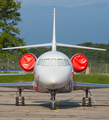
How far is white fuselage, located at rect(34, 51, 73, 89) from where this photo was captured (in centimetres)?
1147

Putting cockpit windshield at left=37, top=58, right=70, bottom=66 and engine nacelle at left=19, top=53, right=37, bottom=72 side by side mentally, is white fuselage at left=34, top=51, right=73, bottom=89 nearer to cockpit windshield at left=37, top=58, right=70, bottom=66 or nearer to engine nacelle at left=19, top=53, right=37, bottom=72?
cockpit windshield at left=37, top=58, right=70, bottom=66

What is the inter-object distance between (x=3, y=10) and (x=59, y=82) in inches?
1172

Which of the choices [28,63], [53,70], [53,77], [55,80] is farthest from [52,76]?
[28,63]

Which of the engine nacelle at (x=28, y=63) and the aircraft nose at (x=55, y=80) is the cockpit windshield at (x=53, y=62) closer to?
the aircraft nose at (x=55, y=80)

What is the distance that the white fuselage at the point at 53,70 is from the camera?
11.5 metres

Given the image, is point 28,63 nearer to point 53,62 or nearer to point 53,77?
point 53,62

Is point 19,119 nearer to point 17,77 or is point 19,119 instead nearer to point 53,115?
point 53,115

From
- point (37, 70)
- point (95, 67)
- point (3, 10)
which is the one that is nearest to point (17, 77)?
point (3, 10)

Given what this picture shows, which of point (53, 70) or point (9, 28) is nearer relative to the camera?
point (53, 70)

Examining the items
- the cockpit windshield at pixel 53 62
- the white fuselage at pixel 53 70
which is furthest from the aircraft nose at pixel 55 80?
the cockpit windshield at pixel 53 62

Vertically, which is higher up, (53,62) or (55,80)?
(53,62)

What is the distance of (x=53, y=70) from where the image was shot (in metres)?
11.6

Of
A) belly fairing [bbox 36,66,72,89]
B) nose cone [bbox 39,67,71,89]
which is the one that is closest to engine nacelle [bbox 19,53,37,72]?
belly fairing [bbox 36,66,72,89]

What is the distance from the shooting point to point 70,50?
314 feet
